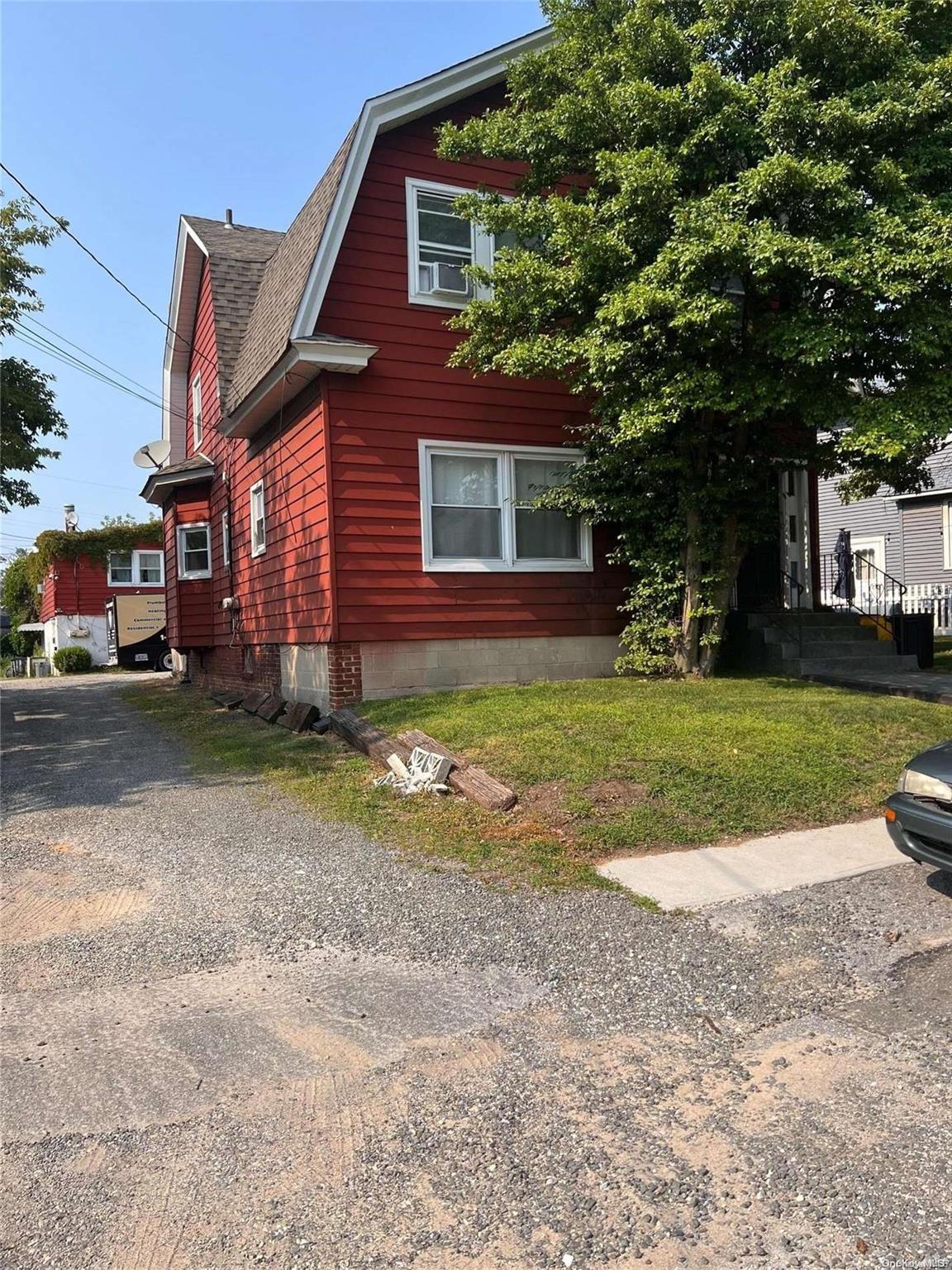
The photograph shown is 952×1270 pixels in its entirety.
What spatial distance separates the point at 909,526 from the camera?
898 inches

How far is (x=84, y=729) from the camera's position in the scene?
12.7m

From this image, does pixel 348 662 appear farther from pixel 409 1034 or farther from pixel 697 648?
pixel 409 1034

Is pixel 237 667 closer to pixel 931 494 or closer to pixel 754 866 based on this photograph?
pixel 754 866

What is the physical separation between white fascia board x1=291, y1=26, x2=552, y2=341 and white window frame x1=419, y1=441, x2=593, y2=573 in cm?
215

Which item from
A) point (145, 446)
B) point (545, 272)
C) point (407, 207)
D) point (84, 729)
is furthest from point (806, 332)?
point (145, 446)

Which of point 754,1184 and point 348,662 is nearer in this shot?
point 754,1184

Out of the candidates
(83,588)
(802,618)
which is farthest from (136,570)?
(802,618)

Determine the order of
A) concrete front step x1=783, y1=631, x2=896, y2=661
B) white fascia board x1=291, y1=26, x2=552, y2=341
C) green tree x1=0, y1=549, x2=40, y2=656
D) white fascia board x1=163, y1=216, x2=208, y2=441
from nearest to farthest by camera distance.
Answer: white fascia board x1=291, y1=26, x2=552, y2=341, concrete front step x1=783, y1=631, x2=896, y2=661, white fascia board x1=163, y1=216, x2=208, y2=441, green tree x1=0, y1=549, x2=40, y2=656

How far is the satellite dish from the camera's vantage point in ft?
61.3

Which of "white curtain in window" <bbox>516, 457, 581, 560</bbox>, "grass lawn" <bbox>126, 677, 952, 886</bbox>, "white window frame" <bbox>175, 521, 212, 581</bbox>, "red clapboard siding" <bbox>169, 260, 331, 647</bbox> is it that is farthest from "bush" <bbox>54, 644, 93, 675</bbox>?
"white curtain in window" <bbox>516, 457, 581, 560</bbox>

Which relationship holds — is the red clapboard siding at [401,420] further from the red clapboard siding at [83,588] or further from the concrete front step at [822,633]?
the red clapboard siding at [83,588]

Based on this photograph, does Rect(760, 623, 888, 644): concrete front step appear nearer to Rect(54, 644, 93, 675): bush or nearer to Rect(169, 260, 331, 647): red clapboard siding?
Rect(169, 260, 331, 647): red clapboard siding

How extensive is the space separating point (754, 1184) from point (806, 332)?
7606mm

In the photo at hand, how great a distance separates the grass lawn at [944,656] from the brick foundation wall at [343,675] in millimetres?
7917
